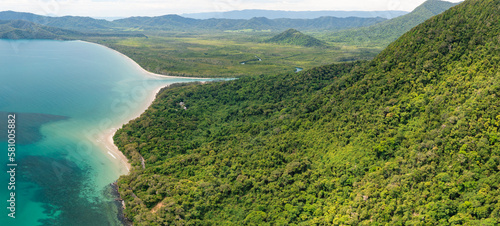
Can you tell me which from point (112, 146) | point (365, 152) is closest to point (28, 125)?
point (112, 146)

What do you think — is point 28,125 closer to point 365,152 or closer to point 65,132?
point 65,132

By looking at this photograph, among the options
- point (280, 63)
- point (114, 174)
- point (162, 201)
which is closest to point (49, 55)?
point (280, 63)

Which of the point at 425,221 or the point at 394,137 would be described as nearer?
the point at 425,221

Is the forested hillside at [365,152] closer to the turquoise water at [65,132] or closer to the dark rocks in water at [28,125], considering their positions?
the turquoise water at [65,132]

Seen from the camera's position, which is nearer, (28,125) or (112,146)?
(112,146)

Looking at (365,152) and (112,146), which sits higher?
(365,152)

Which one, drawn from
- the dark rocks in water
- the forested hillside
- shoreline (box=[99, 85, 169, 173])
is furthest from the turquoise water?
the forested hillside

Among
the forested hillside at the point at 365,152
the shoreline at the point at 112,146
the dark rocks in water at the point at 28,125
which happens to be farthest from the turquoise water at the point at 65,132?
the forested hillside at the point at 365,152

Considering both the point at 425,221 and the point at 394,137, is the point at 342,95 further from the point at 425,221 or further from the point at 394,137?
the point at 425,221
